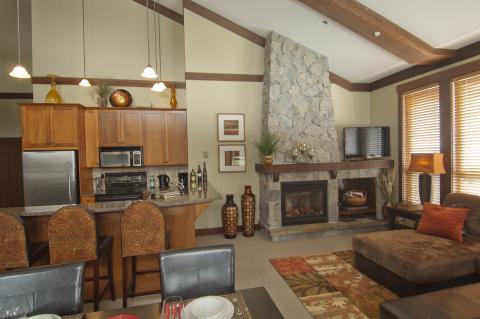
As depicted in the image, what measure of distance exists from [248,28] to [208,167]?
2.72 metres

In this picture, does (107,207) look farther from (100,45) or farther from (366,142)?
(366,142)

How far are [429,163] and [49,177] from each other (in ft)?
18.7

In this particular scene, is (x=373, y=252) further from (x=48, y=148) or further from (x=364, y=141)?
(x=48, y=148)

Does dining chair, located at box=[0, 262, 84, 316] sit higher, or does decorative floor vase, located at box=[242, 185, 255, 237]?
dining chair, located at box=[0, 262, 84, 316]

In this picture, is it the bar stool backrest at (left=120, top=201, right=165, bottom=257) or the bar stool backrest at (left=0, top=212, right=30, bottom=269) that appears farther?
the bar stool backrest at (left=120, top=201, right=165, bottom=257)

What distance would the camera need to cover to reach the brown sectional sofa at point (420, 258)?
2.51 meters

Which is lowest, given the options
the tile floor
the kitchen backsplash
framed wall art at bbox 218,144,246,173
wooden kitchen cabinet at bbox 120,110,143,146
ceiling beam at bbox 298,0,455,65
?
the tile floor

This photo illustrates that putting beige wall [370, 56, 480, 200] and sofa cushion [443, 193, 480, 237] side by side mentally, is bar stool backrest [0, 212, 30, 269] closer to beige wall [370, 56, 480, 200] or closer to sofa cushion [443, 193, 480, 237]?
sofa cushion [443, 193, 480, 237]

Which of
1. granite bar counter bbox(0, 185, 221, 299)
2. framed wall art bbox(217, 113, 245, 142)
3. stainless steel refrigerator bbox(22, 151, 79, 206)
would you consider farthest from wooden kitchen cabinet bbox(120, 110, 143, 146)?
granite bar counter bbox(0, 185, 221, 299)

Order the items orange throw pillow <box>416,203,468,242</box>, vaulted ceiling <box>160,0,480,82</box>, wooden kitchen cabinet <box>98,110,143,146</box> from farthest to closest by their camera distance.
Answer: wooden kitchen cabinet <box>98,110,143,146</box> → vaulted ceiling <box>160,0,480,82</box> → orange throw pillow <box>416,203,468,242</box>

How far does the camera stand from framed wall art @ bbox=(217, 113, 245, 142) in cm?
A: 501

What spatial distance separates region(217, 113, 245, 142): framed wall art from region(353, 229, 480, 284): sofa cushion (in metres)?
2.85

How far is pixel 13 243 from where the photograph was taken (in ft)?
7.13

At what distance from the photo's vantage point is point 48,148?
171 inches
